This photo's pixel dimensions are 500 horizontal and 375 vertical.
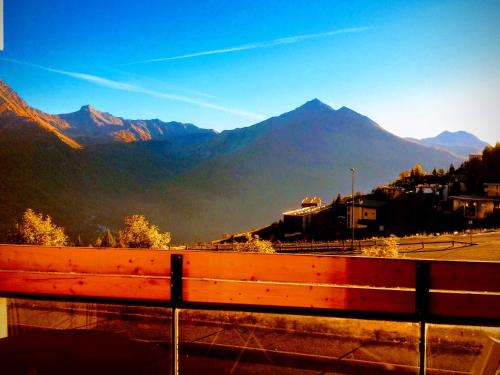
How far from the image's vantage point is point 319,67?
19.0 metres

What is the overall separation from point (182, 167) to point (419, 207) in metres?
71.4

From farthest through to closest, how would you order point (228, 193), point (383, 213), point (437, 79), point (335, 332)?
1. point (228, 193)
2. point (383, 213)
3. point (437, 79)
4. point (335, 332)

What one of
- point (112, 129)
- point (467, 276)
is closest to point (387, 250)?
point (467, 276)

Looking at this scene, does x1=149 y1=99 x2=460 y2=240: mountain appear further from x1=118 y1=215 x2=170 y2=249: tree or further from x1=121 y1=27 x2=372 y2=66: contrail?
x1=121 y1=27 x2=372 y2=66: contrail

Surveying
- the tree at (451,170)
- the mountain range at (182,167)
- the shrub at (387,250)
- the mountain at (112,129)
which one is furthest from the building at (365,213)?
the mountain at (112,129)

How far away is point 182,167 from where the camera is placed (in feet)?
282

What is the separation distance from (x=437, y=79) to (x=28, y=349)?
1581cm

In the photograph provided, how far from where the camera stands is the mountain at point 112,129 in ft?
259

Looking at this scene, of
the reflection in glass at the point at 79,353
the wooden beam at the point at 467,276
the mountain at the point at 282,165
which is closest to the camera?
the reflection in glass at the point at 79,353

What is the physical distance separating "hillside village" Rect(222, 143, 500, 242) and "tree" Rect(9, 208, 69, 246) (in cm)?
1646

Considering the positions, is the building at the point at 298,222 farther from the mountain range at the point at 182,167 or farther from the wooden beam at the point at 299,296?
the wooden beam at the point at 299,296

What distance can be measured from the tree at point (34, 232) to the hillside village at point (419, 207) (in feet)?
54.0

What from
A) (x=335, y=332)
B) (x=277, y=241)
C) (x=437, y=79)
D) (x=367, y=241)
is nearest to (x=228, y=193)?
(x=277, y=241)

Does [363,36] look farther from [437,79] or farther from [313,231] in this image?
[313,231]
